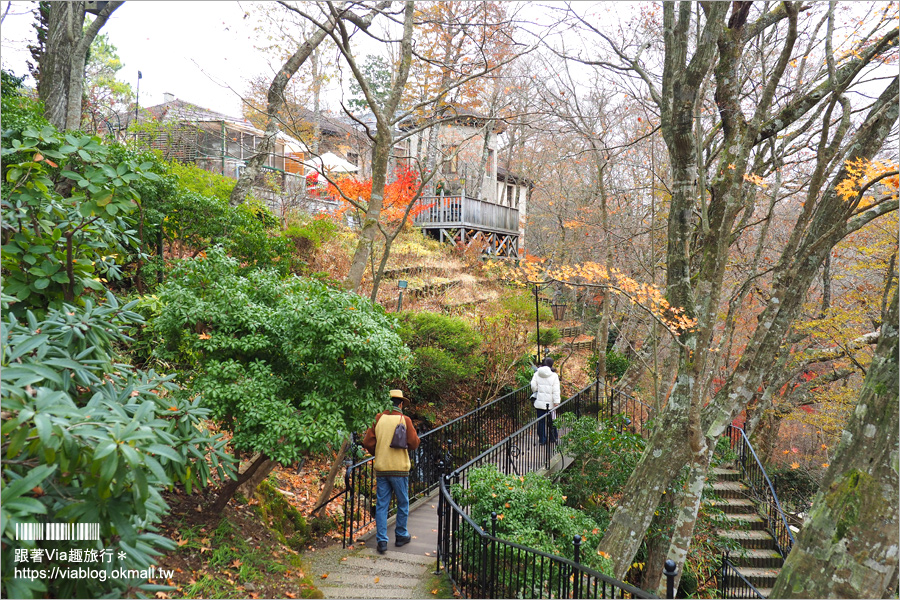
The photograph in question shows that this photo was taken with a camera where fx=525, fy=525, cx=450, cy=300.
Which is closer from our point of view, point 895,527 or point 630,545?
point 895,527

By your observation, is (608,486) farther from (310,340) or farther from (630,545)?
(310,340)

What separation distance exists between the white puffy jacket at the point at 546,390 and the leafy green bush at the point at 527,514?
374cm

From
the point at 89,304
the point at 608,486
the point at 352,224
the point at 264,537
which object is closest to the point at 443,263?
the point at 352,224

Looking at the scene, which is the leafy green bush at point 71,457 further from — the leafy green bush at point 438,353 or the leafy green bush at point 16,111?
the leafy green bush at point 438,353

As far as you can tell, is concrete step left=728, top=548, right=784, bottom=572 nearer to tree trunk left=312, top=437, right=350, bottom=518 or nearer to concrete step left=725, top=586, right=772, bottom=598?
concrete step left=725, top=586, right=772, bottom=598

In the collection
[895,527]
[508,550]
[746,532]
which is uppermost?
[895,527]

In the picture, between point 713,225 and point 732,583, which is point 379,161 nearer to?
point 713,225

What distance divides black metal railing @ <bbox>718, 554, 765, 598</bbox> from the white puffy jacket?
150 inches

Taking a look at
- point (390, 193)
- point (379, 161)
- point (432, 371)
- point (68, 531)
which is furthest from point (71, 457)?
point (390, 193)

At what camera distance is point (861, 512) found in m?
3.07

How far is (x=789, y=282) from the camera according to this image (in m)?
7.06

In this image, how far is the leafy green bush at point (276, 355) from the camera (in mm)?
4973

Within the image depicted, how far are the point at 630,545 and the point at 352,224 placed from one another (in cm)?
1614

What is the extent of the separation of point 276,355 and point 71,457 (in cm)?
330
